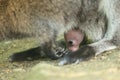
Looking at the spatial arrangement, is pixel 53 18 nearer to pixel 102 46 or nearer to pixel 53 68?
pixel 102 46

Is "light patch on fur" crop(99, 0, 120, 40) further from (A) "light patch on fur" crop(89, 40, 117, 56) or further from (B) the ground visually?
(B) the ground

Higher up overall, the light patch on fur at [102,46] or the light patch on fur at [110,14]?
the light patch on fur at [110,14]

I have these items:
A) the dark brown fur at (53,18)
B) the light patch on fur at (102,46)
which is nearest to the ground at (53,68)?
the light patch on fur at (102,46)

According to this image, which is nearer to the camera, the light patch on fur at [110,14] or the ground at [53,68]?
the ground at [53,68]

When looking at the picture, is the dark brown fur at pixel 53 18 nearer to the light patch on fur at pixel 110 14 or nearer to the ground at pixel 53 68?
the light patch on fur at pixel 110 14

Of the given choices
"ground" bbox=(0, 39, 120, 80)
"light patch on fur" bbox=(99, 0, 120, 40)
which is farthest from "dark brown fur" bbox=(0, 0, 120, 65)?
"ground" bbox=(0, 39, 120, 80)

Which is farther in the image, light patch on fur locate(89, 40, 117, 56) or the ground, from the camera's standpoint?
light patch on fur locate(89, 40, 117, 56)

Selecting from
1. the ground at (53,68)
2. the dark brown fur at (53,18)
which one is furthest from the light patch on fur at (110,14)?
the ground at (53,68)

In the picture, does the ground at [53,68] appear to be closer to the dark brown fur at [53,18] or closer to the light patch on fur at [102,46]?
the light patch on fur at [102,46]

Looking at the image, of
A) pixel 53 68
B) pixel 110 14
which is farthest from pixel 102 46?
pixel 53 68
